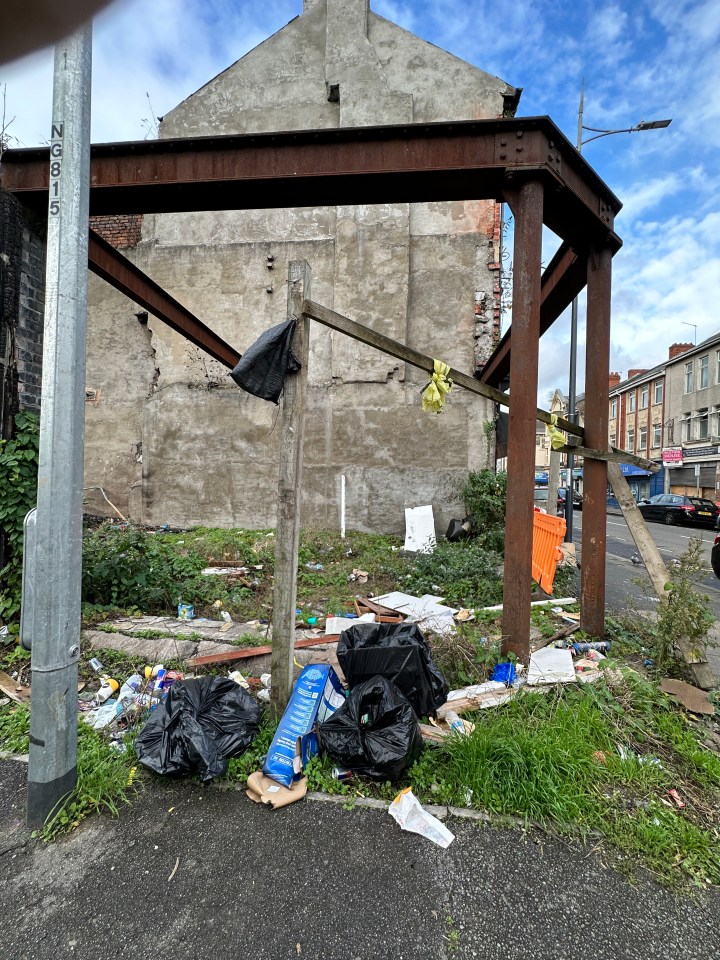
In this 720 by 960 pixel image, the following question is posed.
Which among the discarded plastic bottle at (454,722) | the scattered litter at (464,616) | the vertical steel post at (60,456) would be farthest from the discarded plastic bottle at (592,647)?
the vertical steel post at (60,456)

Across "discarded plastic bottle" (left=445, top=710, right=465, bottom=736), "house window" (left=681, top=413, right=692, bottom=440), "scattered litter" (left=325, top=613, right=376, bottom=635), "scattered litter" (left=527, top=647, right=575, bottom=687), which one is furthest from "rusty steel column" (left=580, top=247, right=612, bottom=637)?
"house window" (left=681, top=413, right=692, bottom=440)

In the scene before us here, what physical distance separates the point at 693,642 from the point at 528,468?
1.82 metres

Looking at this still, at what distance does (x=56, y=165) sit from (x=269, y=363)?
139 cm

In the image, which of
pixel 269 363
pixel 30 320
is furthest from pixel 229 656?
pixel 30 320

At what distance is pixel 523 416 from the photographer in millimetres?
3467

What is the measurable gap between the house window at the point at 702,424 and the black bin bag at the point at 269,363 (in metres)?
34.3

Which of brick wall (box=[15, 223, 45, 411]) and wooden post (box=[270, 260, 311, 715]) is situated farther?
brick wall (box=[15, 223, 45, 411])

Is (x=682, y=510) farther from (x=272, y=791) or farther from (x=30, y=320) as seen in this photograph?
(x=30, y=320)

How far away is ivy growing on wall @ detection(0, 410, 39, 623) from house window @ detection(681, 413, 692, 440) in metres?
36.3

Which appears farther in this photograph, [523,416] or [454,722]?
[523,416]

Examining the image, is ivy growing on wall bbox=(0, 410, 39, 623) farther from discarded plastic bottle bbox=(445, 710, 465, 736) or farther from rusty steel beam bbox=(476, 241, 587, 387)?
rusty steel beam bbox=(476, 241, 587, 387)

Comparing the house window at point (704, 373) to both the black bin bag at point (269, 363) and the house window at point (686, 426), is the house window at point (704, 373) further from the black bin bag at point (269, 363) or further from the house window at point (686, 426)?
the black bin bag at point (269, 363)

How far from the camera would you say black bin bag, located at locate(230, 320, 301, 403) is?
2.89 meters

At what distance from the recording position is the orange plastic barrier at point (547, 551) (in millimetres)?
6090
